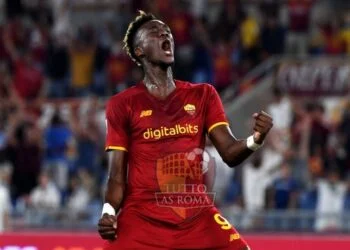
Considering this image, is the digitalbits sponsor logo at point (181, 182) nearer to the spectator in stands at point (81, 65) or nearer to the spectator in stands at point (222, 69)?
the spectator in stands at point (222, 69)

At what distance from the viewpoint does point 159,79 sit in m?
8.45

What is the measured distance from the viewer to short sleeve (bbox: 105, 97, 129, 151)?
8281mm

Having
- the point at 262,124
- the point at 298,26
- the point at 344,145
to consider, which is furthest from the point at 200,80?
the point at 262,124

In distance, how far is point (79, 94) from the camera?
2127 cm

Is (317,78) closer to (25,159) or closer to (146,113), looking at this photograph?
(25,159)

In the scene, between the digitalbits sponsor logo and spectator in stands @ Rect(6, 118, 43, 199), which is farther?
spectator in stands @ Rect(6, 118, 43, 199)

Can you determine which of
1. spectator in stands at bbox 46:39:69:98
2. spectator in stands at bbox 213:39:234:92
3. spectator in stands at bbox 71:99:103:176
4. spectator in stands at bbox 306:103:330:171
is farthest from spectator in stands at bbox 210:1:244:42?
spectator in stands at bbox 306:103:330:171

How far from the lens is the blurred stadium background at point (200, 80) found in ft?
50.5

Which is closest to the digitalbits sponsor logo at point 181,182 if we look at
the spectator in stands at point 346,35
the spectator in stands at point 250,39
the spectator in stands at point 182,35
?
the spectator in stands at point 182,35

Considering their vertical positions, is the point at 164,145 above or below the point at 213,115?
below

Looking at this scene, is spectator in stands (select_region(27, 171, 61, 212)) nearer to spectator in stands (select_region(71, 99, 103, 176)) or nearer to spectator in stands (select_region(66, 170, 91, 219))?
spectator in stands (select_region(66, 170, 91, 219))

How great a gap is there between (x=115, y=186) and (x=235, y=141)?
2.58 feet

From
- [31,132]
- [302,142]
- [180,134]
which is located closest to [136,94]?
[180,134]

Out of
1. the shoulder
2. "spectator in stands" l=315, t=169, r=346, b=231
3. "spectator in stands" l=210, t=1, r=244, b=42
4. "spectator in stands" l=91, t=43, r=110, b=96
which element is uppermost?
"spectator in stands" l=210, t=1, r=244, b=42
